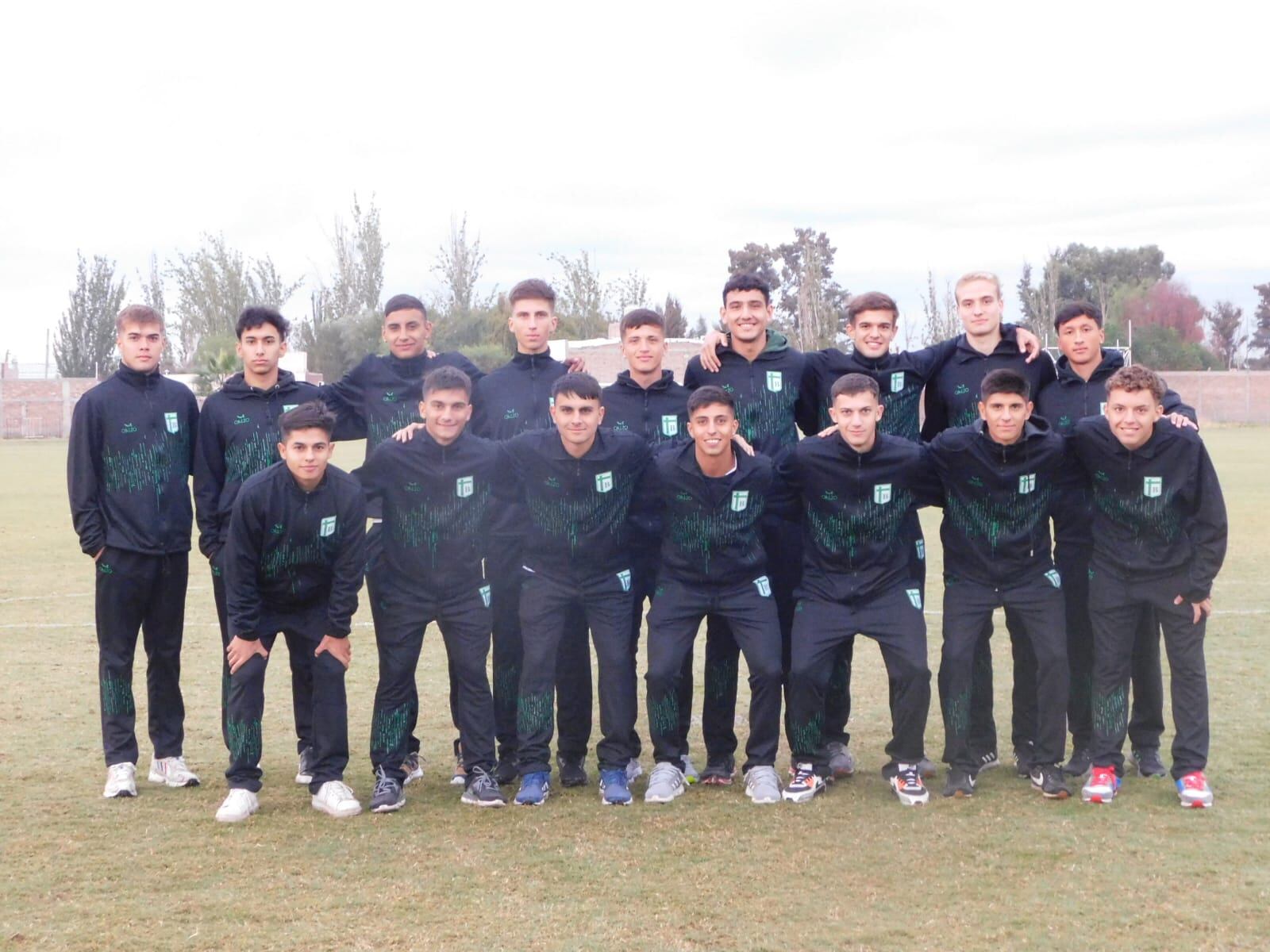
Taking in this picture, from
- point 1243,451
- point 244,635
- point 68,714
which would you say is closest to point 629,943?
point 244,635

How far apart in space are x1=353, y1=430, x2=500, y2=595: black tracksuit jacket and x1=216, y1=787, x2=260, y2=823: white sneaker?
3.41 feet

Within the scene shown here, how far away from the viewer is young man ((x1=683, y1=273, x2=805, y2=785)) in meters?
5.86

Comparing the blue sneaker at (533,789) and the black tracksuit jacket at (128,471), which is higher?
the black tracksuit jacket at (128,471)

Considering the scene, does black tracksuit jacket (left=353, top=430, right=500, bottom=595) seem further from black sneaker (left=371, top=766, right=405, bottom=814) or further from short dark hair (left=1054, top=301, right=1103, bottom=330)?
short dark hair (left=1054, top=301, right=1103, bottom=330)

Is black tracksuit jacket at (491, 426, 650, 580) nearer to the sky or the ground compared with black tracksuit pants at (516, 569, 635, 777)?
nearer to the sky

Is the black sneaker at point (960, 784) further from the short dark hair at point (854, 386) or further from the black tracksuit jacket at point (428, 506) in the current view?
the black tracksuit jacket at point (428, 506)

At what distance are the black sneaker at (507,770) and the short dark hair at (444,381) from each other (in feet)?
5.24

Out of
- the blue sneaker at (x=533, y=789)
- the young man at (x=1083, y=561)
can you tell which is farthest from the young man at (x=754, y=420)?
the young man at (x=1083, y=561)

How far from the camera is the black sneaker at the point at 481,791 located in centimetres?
542

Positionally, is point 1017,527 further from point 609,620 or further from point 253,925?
point 253,925

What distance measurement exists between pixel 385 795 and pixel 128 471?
1716 millimetres

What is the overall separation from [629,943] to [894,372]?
2963 millimetres

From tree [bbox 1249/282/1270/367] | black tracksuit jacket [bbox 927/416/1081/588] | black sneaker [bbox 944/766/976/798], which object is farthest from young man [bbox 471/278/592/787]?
tree [bbox 1249/282/1270/367]

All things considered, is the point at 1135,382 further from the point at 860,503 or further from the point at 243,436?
the point at 243,436
